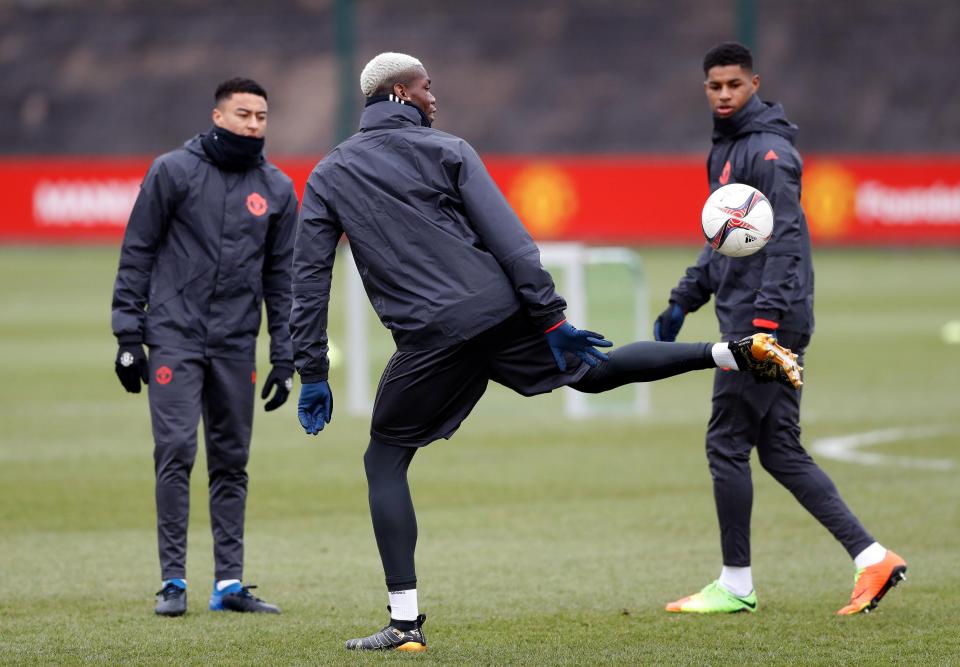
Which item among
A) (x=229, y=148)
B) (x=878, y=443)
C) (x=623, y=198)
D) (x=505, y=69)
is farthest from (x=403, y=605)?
(x=505, y=69)

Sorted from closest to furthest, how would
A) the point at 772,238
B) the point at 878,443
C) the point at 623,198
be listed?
the point at 772,238 → the point at 878,443 → the point at 623,198

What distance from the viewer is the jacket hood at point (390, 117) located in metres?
5.62

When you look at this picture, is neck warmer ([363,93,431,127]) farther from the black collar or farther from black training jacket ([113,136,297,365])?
black training jacket ([113,136,297,365])

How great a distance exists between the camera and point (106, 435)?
11.8 meters

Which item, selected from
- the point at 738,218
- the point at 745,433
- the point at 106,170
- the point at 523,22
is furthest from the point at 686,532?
the point at 523,22

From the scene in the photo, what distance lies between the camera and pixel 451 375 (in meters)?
5.60

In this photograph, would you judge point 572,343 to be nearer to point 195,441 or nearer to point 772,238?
point 772,238

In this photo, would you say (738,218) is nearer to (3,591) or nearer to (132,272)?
(132,272)

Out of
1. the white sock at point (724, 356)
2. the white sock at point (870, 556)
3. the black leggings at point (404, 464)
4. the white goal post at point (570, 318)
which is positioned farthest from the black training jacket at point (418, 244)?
the white goal post at point (570, 318)

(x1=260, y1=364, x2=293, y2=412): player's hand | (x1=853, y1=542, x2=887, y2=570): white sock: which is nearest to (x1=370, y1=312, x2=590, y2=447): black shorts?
(x1=260, y1=364, x2=293, y2=412): player's hand

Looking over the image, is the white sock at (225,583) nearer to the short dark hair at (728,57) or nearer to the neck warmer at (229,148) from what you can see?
the neck warmer at (229,148)

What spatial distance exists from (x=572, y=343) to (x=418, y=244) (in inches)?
23.9

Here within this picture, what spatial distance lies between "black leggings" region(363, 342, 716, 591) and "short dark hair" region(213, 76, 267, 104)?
179cm

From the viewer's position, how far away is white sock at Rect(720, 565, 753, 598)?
6379mm
